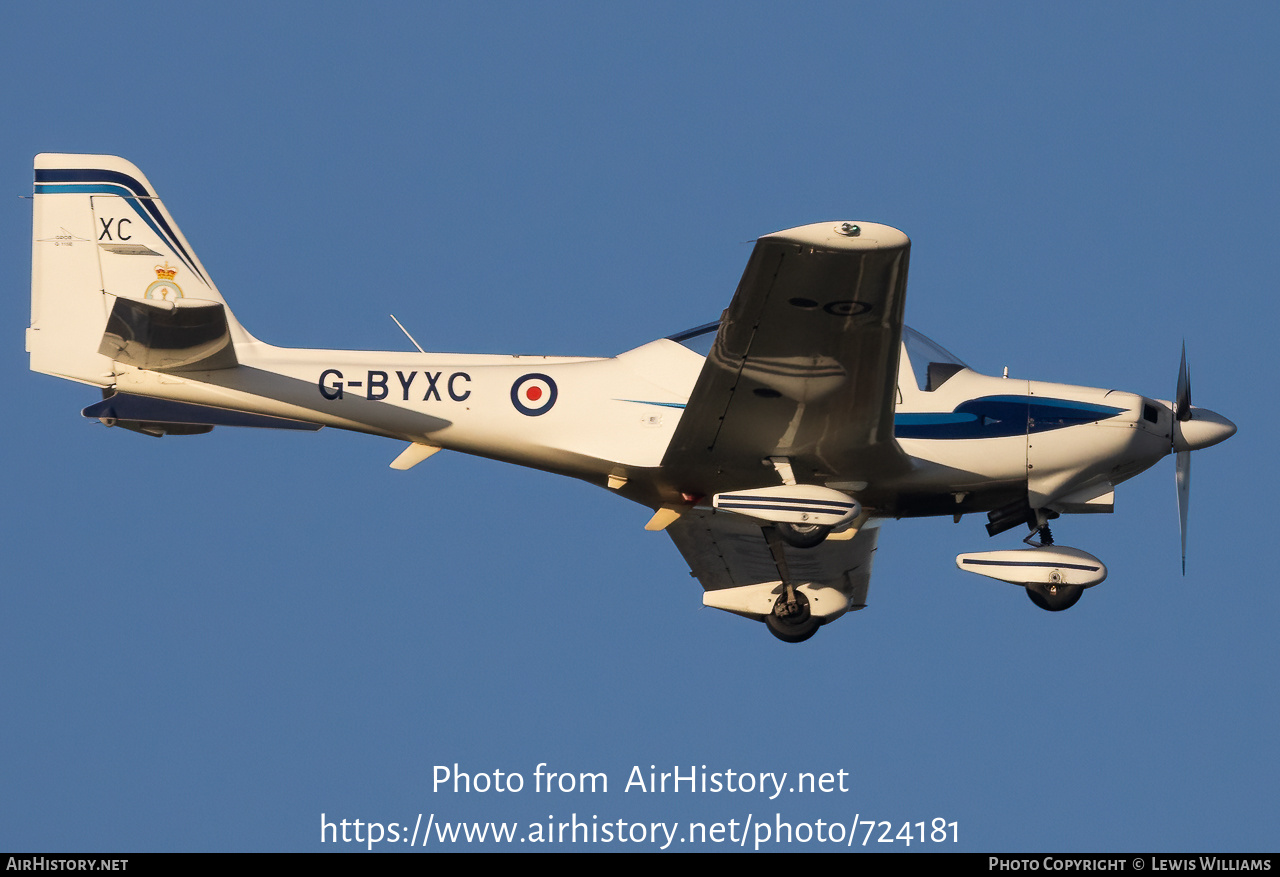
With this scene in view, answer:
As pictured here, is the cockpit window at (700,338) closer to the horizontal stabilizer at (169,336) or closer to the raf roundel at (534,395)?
the raf roundel at (534,395)

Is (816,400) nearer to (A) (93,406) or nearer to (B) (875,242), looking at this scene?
(B) (875,242)

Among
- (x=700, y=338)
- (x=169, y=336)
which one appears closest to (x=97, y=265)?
(x=169, y=336)

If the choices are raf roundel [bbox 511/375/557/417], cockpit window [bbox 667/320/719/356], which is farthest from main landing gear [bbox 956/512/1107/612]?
raf roundel [bbox 511/375/557/417]

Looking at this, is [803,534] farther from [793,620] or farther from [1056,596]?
[1056,596]

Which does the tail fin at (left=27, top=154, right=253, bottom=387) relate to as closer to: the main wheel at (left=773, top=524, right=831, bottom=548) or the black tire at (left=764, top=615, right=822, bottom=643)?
the main wheel at (left=773, top=524, right=831, bottom=548)

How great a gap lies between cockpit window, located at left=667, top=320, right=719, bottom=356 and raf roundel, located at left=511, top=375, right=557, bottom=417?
3.56 ft

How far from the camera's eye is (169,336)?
11.8 m

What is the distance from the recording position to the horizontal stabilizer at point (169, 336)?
11.4 meters

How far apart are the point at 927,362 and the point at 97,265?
22.7 feet

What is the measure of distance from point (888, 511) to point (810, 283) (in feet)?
10.7

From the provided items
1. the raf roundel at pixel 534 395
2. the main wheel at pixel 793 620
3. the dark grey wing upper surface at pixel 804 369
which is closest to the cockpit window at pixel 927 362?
the dark grey wing upper surface at pixel 804 369
